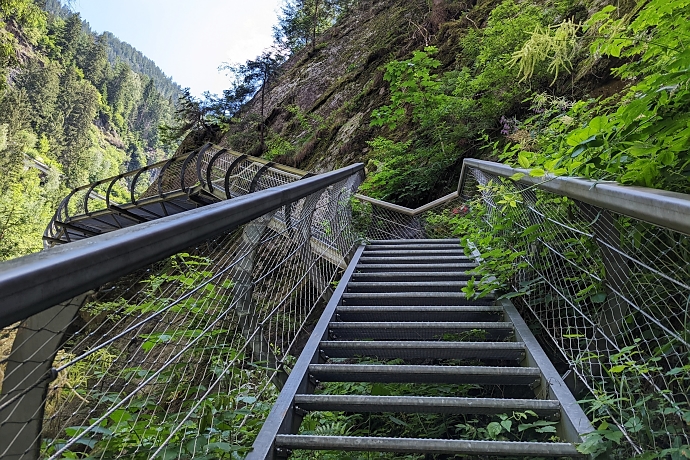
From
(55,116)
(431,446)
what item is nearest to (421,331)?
(431,446)

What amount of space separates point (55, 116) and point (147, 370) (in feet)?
242

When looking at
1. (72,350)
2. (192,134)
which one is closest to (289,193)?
(72,350)

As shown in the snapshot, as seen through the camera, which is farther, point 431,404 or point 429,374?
point 429,374

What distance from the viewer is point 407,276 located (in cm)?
342

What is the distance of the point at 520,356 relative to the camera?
6.79 feet

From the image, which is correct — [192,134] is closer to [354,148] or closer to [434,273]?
[354,148]

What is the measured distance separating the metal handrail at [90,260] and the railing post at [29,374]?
0.08 metres

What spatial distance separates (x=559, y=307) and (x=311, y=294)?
5.92ft

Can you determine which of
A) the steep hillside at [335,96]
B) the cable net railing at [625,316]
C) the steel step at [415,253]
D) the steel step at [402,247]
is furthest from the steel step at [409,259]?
the steep hillside at [335,96]

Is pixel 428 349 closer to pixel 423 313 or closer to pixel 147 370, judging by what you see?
pixel 423 313

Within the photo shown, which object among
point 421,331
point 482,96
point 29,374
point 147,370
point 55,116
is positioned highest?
point 55,116

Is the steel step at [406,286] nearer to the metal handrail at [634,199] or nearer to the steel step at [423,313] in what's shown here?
the steel step at [423,313]

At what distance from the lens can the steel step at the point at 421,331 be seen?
231 cm

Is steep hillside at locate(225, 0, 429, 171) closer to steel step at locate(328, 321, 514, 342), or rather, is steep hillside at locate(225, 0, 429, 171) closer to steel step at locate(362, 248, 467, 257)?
steel step at locate(362, 248, 467, 257)
